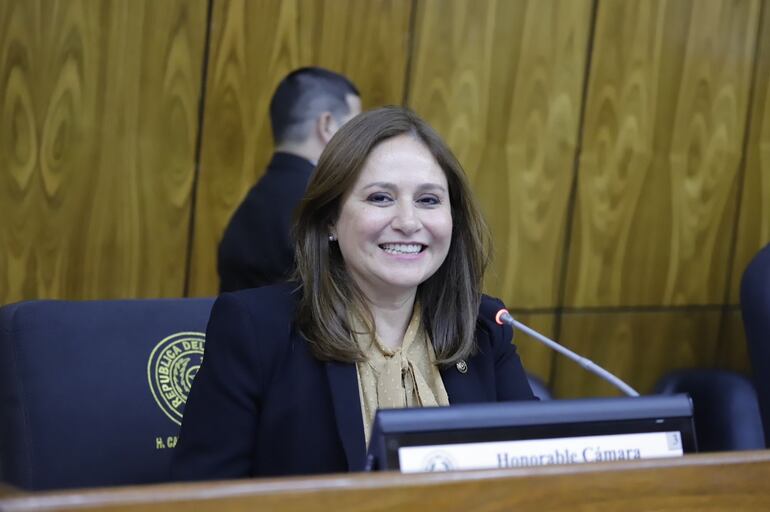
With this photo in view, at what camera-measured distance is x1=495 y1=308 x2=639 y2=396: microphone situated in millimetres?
1979

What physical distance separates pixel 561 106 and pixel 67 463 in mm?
3395

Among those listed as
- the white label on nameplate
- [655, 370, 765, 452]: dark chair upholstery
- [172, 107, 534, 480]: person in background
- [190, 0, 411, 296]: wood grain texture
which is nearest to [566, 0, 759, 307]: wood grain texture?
[655, 370, 765, 452]: dark chair upholstery

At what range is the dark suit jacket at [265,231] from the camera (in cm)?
345

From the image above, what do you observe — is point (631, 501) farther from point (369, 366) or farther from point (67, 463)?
point (67, 463)

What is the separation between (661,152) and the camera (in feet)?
17.4

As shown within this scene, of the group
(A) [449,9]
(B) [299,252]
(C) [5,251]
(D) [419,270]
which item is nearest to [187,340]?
(B) [299,252]

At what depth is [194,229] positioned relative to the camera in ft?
14.3

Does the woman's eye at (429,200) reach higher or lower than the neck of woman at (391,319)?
higher

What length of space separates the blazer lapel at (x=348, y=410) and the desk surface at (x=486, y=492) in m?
0.66

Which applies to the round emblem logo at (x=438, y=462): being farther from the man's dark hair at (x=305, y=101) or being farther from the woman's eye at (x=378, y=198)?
the man's dark hair at (x=305, y=101)

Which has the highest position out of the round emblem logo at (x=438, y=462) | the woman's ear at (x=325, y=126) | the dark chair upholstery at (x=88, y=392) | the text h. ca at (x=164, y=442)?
the woman's ear at (x=325, y=126)

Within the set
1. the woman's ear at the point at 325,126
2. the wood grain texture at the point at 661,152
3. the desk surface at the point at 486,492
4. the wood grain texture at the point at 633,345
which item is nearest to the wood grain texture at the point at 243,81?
the woman's ear at the point at 325,126

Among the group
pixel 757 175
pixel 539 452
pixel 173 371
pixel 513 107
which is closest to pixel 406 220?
pixel 173 371

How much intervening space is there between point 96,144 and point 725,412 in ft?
8.06
